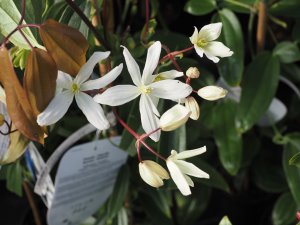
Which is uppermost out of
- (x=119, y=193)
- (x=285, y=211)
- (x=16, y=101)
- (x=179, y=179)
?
(x=16, y=101)

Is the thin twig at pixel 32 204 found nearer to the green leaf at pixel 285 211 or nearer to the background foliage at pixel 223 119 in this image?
the background foliage at pixel 223 119

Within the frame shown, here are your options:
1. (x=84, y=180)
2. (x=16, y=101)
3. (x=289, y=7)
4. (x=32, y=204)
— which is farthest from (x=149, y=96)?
(x=32, y=204)

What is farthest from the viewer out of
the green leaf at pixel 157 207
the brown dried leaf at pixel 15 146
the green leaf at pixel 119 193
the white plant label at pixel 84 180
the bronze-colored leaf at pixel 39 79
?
the green leaf at pixel 157 207

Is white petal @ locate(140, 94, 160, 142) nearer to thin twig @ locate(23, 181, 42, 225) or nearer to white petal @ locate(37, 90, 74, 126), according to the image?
white petal @ locate(37, 90, 74, 126)

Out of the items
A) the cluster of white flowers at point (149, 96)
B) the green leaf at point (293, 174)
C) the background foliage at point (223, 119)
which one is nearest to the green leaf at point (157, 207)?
the background foliage at point (223, 119)

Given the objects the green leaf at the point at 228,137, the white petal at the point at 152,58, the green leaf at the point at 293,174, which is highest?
the white petal at the point at 152,58

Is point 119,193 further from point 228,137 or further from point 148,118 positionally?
point 148,118
